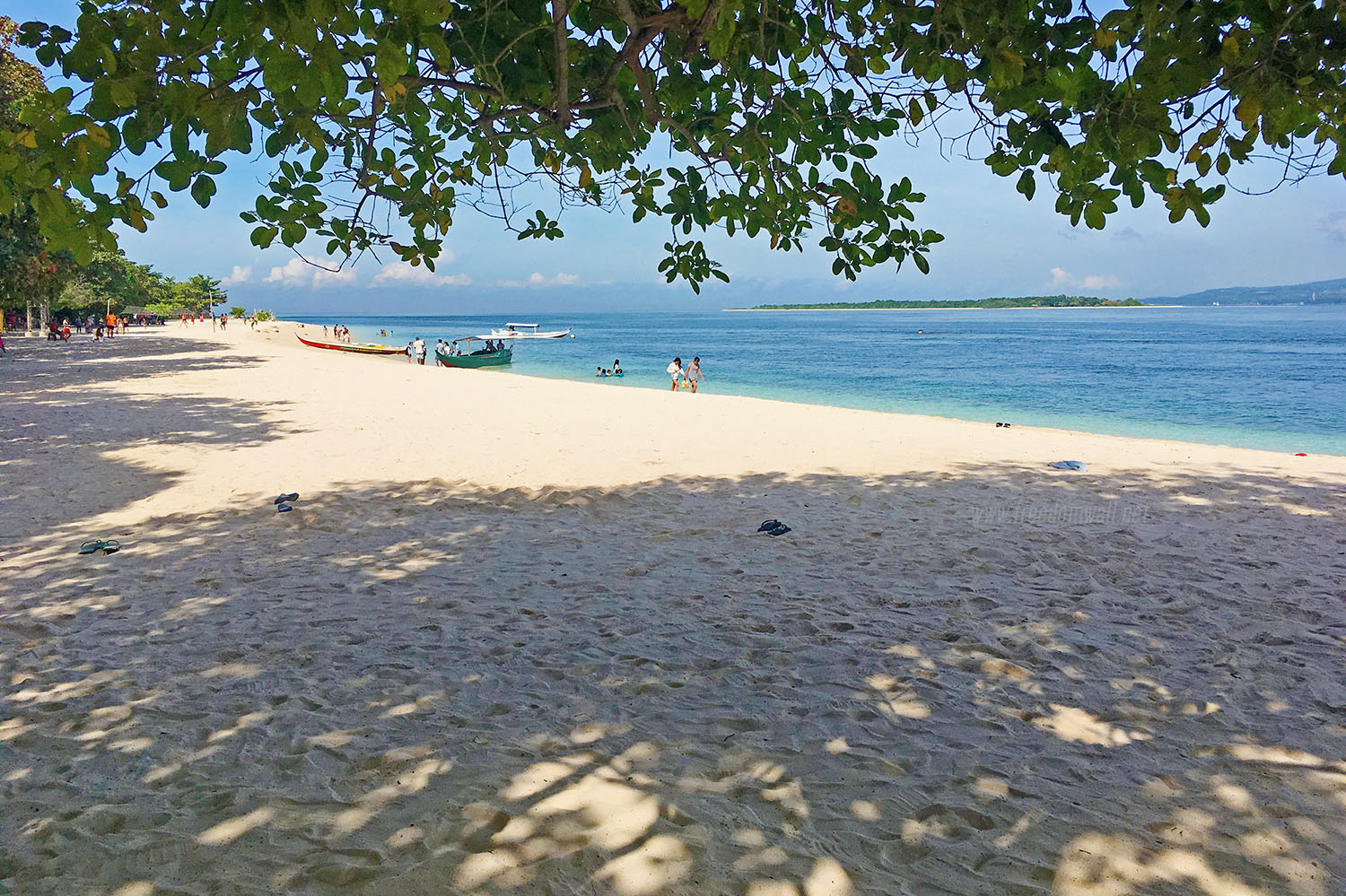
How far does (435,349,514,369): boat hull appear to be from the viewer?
40.6m

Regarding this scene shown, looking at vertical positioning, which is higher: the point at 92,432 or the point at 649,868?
the point at 92,432

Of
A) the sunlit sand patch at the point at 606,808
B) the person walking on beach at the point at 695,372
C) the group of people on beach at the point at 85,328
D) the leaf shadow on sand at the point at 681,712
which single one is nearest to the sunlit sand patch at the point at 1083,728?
the leaf shadow on sand at the point at 681,712

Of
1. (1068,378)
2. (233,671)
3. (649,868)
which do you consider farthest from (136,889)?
(1068,378)

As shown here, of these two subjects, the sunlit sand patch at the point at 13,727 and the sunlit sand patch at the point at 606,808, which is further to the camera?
the sunlit sand patch at the point at 13,727

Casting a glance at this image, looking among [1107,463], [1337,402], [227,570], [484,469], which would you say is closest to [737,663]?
[227,570]

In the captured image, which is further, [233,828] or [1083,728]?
[1083,728]

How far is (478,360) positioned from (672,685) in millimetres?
39190

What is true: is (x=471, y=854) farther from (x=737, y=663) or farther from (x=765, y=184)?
(x=765, y=184)

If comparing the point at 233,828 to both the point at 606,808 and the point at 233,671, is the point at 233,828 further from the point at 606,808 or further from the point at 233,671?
the point at 233,671

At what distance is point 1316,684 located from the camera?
381cm

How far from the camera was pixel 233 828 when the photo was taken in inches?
105

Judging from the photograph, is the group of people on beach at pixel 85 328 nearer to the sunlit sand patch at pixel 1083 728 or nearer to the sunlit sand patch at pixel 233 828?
the sunlit sand patch at pixel 233 828

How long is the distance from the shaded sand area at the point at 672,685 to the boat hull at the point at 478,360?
106 feet

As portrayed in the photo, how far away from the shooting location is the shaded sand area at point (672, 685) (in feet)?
8.34
